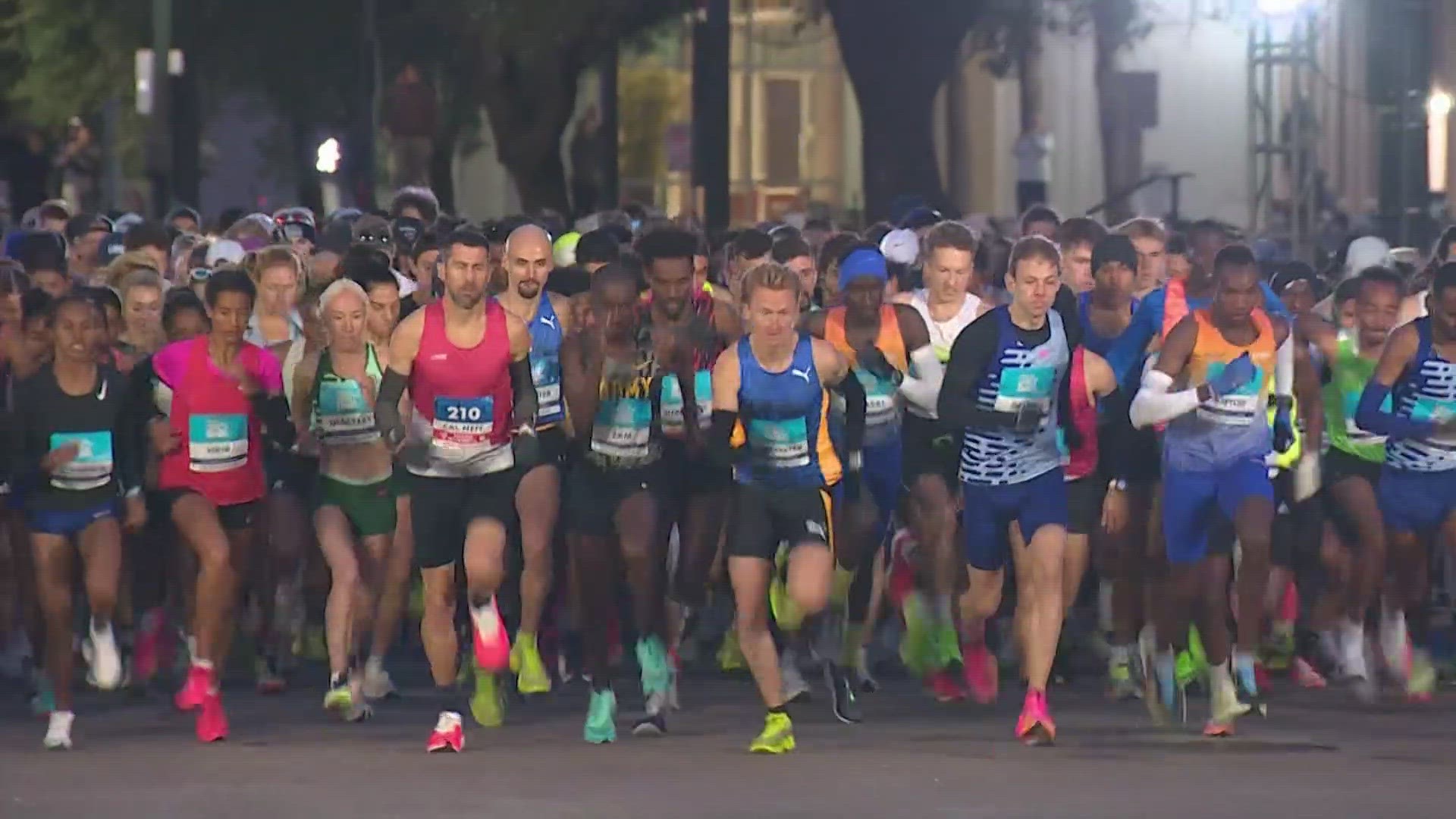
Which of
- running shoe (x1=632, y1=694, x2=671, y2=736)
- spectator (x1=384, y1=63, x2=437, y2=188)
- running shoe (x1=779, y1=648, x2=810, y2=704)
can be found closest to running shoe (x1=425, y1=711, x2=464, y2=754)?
running shoe (x1=632, y1=694, x2=671, y2=736)

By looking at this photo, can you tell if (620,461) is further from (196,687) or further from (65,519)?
(65,519)

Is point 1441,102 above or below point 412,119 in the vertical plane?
below

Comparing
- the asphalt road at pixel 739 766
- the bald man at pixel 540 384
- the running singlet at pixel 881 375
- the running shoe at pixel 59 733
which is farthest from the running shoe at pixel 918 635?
the running shoe at pixel 59 733

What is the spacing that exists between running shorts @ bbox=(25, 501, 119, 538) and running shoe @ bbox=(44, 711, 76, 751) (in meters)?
0.64

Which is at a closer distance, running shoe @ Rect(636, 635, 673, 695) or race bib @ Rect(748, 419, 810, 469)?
race bib @ Rect(748, 419, 810, 469)

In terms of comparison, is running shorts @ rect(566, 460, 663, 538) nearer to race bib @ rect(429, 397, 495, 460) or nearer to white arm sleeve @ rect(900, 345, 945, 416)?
race bib @ rect(429, 397, 495, 460)

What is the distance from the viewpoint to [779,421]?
1159cm

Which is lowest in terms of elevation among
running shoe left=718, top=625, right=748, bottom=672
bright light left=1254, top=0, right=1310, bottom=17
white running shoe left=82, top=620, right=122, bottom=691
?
running shoe left=718, top=625, right=748, bottom=672

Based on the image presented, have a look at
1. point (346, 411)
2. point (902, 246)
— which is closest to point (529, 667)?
point (346, 411)

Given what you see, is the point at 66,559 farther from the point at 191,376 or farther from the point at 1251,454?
the point at 1251,454

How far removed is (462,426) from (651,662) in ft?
3.65

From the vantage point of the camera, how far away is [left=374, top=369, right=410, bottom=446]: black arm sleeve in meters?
11.3

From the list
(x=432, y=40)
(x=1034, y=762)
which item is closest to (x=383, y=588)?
(x=1034, y=762)

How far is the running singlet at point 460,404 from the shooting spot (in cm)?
1161
